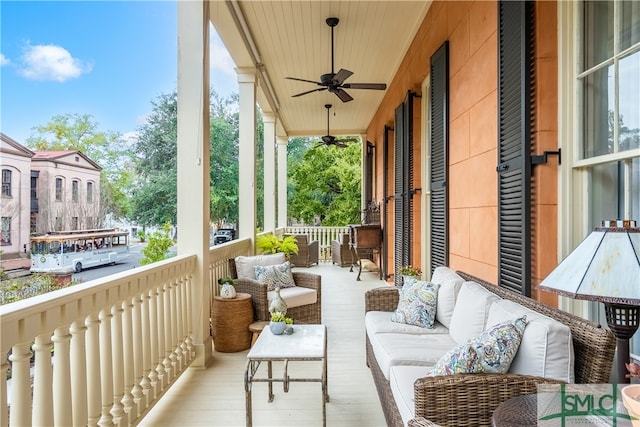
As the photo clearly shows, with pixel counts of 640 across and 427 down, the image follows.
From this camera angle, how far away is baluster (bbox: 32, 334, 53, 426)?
4.82ft

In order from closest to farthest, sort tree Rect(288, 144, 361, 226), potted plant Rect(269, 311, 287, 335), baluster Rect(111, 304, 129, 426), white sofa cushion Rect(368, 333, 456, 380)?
baluster Rect(111, 304, 129, 426)
white sofa cushion Rect(368, 333, 456, 380)
potted plant Rect(269, 311, 287, 335)
tree Rect(288, 144, 361, 226)

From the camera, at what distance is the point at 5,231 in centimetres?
117

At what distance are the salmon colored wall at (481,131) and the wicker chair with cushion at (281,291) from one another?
1.47 m

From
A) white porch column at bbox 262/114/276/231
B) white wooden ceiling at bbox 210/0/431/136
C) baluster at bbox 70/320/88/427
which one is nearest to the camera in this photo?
baluster at bbox 70/320/88/427

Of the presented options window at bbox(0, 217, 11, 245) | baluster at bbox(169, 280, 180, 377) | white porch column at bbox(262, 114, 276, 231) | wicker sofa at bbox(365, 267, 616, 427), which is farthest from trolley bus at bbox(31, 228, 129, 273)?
white porch column at bbox(262, 114, 276, 231)

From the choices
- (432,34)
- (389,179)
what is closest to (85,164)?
(432,34)

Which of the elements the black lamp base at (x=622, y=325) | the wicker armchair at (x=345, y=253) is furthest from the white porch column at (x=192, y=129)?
the wicker armchair at (x=345, y=253)

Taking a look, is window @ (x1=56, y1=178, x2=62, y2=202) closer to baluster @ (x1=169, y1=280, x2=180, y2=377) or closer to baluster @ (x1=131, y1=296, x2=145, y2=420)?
baluster @ (x1=131, y1=296, x2=145, y2=420)

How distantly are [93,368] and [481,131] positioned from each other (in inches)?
114

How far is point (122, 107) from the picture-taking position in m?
1.91

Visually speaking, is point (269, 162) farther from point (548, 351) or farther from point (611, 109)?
point (548, 351)

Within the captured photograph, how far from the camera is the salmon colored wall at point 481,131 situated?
6.97 ft

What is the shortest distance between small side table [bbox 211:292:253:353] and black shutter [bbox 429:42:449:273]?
1998mm

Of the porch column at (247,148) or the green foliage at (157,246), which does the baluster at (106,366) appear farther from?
the porch column at (247,148)
